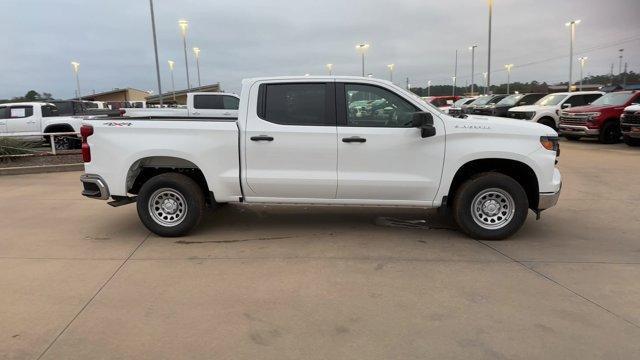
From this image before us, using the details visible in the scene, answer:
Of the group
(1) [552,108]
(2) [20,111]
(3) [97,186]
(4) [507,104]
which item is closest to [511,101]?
(4) [507,104]

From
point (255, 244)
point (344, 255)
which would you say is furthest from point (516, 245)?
point (255, 244)

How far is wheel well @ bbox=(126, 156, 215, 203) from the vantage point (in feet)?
19.6

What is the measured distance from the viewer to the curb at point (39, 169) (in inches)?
452

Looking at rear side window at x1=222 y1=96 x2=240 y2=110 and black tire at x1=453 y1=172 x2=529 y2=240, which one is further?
rear side window at x1=222 y1=96 x2=240 y2=110

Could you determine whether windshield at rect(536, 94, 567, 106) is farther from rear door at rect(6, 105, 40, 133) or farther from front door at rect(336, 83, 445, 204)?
rear door at rect(6, 105, 40, 133)

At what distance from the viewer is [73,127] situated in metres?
15.6

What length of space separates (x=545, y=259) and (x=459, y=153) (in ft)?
4.68

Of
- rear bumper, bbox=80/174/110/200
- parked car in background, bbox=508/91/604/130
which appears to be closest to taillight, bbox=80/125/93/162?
rear bumper, bbox=80/174/110/200

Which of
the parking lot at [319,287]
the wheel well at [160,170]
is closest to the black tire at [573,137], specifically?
the parking lot at [319,287]

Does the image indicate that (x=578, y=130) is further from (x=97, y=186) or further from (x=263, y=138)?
(x=97, y=186)

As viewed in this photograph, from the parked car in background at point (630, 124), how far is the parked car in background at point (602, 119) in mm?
894

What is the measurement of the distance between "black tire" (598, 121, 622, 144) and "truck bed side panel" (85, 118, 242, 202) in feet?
49.2

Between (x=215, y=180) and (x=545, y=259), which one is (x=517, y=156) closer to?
(x=545, y=259)

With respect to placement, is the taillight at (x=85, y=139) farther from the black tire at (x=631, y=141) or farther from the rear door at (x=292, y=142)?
the black tire at (x=631, y=141)
